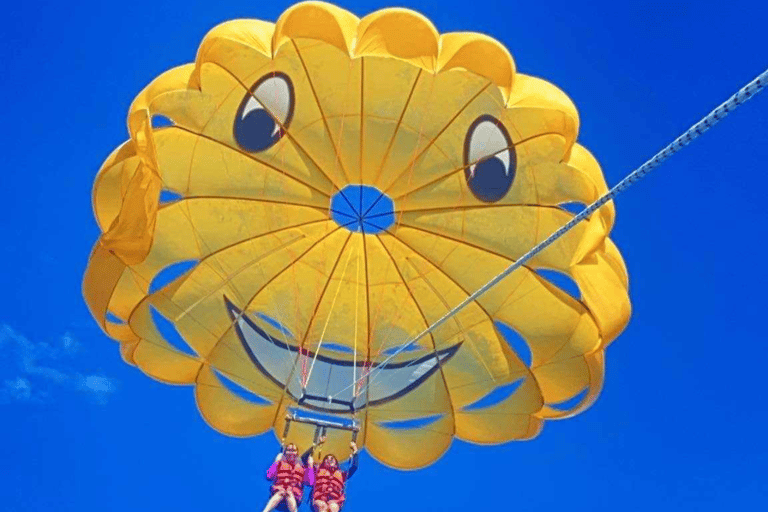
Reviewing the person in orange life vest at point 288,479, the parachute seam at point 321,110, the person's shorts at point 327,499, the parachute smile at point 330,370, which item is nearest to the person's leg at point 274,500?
the person in orange life vest at point 288,479

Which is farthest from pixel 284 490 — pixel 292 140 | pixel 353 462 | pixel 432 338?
pixel 292 140

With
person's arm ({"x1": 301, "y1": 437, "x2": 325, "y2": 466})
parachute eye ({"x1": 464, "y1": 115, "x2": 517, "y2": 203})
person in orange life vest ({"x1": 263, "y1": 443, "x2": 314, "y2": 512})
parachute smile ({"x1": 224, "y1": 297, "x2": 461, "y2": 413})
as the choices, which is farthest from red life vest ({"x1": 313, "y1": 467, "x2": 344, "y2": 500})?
parachute eye ({"x1": 464, "y1": 115, "x2": 517, "y2": 203})

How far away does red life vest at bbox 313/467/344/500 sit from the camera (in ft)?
35.3

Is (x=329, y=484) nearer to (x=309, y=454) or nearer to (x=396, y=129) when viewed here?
(x=309, y=454)

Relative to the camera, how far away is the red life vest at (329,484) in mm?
10758

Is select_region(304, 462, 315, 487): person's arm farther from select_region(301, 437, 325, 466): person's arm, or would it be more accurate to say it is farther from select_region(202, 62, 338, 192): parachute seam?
select_region(202, 62, 338, 192): parachute seam

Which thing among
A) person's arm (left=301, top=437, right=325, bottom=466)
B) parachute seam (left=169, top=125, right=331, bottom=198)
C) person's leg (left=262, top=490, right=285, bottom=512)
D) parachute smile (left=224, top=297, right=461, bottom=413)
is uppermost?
parachute seam (left=169, top=125, right=331, bottom=198)

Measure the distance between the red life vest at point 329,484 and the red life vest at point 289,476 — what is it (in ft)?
0.61

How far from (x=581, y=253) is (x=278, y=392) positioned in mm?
4154

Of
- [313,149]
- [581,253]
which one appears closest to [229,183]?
[313,149]

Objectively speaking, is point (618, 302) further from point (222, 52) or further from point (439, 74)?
point (222, 52)

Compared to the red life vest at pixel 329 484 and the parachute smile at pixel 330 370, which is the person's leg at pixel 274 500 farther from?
the parachute smile at pixel 330 370

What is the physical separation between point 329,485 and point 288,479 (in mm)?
445

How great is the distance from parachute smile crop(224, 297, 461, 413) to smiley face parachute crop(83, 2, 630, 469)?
28 millimetres
